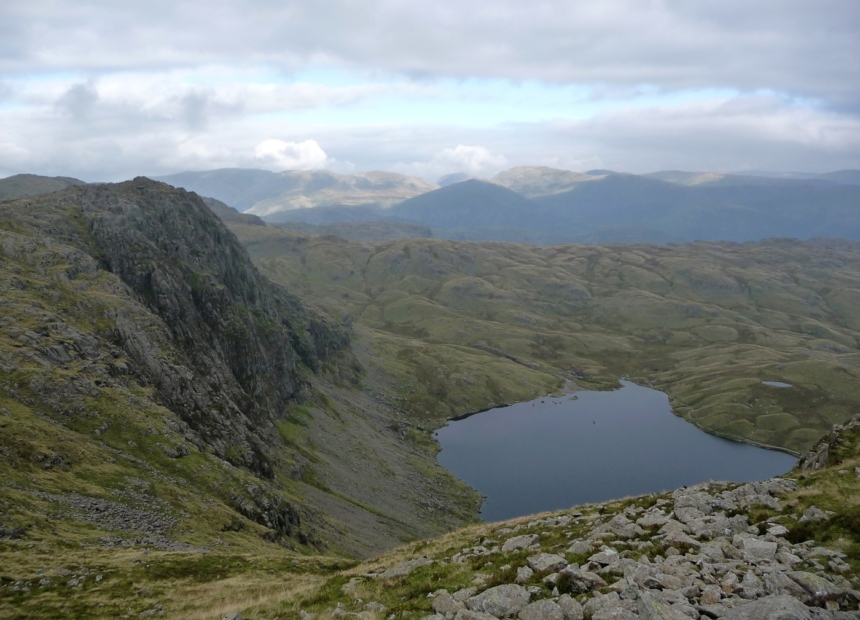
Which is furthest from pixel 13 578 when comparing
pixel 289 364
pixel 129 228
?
pixel 289 364

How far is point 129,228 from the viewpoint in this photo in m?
119

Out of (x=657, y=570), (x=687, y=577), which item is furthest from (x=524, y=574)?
(x=687, y=577)

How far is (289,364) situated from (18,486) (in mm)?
104951

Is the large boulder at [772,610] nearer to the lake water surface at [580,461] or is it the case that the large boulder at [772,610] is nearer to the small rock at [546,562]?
the small rock at [546,562]

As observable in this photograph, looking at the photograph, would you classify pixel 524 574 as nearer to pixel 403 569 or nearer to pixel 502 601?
pixel 502 601

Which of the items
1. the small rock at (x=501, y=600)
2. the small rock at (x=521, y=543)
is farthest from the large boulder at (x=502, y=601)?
the small rock at (x=521, y=543)

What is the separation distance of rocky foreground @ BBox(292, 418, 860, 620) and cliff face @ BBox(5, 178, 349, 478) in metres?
60.8

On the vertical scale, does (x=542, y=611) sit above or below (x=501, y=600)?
above

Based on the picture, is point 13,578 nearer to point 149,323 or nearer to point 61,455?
point 61,455

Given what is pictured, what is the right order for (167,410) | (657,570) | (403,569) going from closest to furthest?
(657,570) → (403,569) → (167,410)

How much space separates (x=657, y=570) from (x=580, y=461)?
155 metres

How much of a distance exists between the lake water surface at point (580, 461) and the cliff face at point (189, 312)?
59.5 meters

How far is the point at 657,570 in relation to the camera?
20.2m

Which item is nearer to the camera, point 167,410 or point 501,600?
point 501,600
